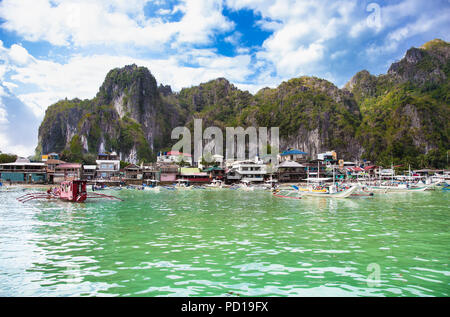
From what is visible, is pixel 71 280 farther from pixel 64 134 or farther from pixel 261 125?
pixel 64 134

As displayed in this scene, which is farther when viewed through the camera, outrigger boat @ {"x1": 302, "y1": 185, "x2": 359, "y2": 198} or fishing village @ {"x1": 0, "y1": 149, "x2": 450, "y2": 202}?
fishing village @ {"x1": 0, "y1": 149, "x2": 450, "y2": 202}

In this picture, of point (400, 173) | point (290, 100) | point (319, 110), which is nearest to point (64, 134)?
point (290, 100)

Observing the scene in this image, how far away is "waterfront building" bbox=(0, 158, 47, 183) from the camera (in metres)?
83.4

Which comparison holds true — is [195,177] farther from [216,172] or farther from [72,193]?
[72,193]

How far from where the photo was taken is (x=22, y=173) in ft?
278

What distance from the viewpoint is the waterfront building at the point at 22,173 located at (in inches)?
3282

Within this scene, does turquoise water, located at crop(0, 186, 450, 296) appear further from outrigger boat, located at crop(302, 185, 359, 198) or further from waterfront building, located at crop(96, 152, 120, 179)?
waterfront building, located at crop(96, 152, 120, 179)

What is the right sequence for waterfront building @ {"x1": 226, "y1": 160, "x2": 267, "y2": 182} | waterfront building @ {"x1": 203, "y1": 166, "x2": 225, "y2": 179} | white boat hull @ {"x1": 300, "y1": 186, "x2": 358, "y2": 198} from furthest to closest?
waterfront building @ {"x1": 203, "y1": 166, "x2": 225, "y2": 179} < waterfront building @ {"x1": 226, "y1": 160, "x2": 267, "y2": 182} < white boat hull @ {"x1": 300, "y1": 186, "x2": 358, "y2": 198}

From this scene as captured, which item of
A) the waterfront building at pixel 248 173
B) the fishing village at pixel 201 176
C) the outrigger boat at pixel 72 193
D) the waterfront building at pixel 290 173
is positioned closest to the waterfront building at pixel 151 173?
the fishing village at pixel 201 176

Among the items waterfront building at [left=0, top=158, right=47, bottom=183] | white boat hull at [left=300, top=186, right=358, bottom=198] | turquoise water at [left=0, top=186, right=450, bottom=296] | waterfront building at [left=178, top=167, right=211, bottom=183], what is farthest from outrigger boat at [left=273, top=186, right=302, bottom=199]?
waterfront building at [left=0, top=158, right=47, bottom=183]

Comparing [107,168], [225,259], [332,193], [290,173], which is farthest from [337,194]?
[107,168]

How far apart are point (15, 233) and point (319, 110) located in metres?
165

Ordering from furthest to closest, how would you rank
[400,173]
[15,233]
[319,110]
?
[319,110] < [400,173] < [15,233]
